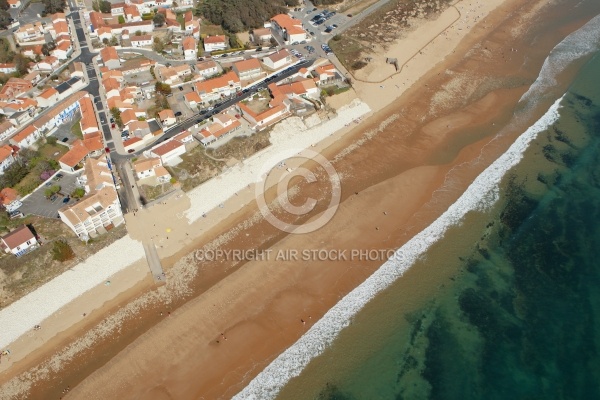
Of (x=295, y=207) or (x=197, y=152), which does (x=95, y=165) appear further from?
(x=295, y=207)

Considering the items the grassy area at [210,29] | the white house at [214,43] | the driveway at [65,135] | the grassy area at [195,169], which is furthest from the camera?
the grassy area at [210,29]

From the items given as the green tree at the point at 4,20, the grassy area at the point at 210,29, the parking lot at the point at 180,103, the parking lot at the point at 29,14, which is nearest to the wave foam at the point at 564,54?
the parking lot at the point at 180,103

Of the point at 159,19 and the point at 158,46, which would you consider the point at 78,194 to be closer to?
the point at 158,46

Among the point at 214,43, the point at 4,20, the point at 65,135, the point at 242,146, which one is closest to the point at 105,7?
the point at 4,20

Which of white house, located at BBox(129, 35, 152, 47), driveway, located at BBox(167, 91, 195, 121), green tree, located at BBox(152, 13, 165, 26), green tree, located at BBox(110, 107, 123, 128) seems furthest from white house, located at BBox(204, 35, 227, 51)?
green tree, located at BBox(110, 107, 123, 128)

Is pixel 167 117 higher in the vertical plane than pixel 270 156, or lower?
higher

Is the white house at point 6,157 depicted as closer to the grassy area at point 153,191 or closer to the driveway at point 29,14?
the grassy area at point 153,191
